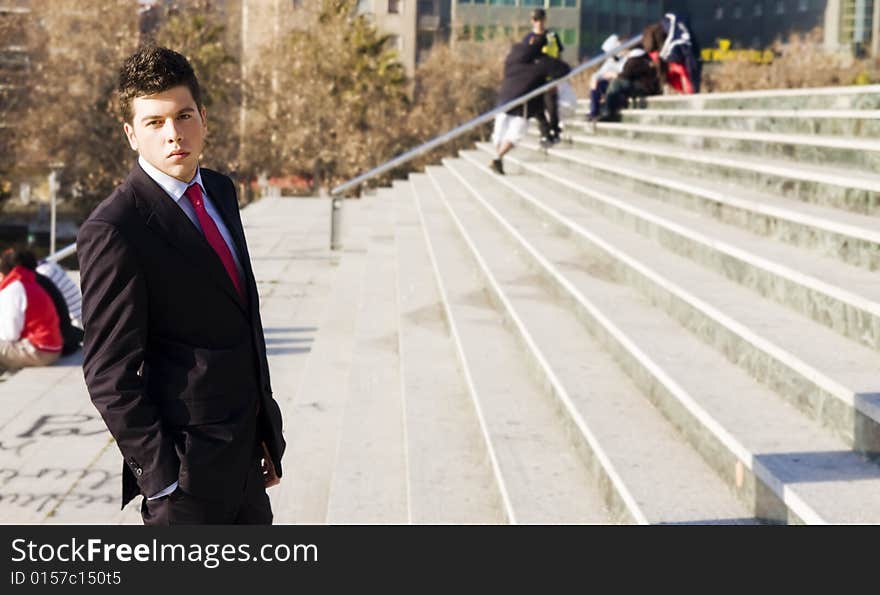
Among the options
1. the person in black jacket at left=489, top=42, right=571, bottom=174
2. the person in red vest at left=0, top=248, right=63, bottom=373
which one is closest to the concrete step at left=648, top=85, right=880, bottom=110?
the person in black jacket at left=489, top=42, right=571, bottom=174

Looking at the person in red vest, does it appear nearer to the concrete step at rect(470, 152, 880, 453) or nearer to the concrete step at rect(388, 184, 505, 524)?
the concrete step at rect(388, 184, 505, 524)

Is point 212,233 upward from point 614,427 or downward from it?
upward

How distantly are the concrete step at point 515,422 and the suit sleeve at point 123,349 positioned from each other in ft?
5.80

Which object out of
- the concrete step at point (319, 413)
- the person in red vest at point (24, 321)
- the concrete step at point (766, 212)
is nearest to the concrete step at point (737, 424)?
the concrete step at point (766, 212)

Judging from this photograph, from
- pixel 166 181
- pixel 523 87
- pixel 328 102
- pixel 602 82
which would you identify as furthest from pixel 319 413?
pixel 328 102

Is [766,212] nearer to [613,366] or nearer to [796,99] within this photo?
[613,366]

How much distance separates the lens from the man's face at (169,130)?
2.73 m

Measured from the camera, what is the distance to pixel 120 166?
47.9 meters

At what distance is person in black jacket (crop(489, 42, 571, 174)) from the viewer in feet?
48.2

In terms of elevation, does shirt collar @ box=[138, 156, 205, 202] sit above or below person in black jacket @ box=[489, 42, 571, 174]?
below

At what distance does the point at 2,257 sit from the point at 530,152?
811 centimetres

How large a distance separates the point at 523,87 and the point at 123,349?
40.9ft

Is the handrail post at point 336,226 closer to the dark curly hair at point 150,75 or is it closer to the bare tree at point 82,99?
the dark curly hair at point 150,75

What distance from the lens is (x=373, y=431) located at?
6.15 metres
